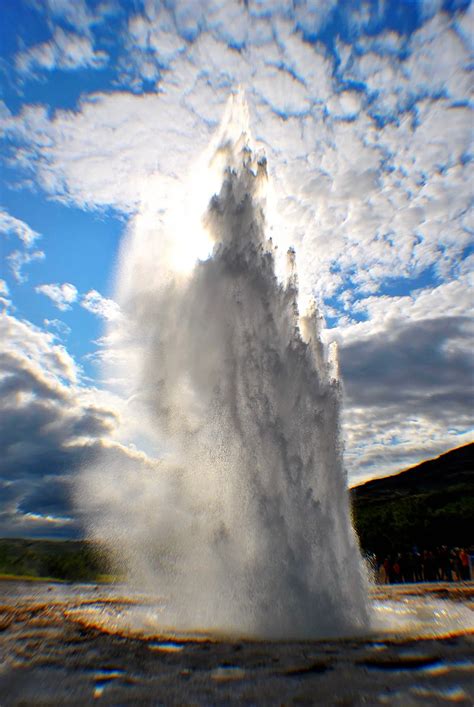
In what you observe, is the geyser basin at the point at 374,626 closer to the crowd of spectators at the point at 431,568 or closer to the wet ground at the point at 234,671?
the wet ground at the point at 234,671

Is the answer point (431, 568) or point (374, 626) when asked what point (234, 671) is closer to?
point (374, 626)

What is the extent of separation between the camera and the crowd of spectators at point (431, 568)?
115ft

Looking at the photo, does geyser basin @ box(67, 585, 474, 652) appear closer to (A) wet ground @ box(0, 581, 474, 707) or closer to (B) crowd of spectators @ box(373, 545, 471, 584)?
(A) wet ground @ box(0, 581, 474, 707)

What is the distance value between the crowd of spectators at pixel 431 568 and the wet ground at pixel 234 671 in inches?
1116

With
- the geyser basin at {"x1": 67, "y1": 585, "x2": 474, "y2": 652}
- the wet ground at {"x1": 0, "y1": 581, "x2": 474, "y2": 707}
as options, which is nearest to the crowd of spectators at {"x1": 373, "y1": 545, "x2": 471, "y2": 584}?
the geyser basin at {"x1": 67, "y1": 585, "x2": 474, "y2": 652}

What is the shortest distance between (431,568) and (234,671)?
3718 cm

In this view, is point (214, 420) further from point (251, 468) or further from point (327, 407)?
point (327, 407)

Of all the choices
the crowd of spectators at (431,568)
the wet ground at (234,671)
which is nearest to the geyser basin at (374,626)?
the wet ground at (234,671)

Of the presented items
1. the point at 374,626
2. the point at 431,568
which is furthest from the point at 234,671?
the point at 431,568

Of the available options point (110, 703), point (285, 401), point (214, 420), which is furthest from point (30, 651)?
point (285, 401)

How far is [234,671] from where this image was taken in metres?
7.31

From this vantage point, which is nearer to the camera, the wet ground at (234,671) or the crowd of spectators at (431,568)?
the wet ground at (234,671)

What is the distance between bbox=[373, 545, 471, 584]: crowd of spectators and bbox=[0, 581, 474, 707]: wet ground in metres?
28.3

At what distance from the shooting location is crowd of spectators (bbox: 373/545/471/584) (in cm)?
3509
